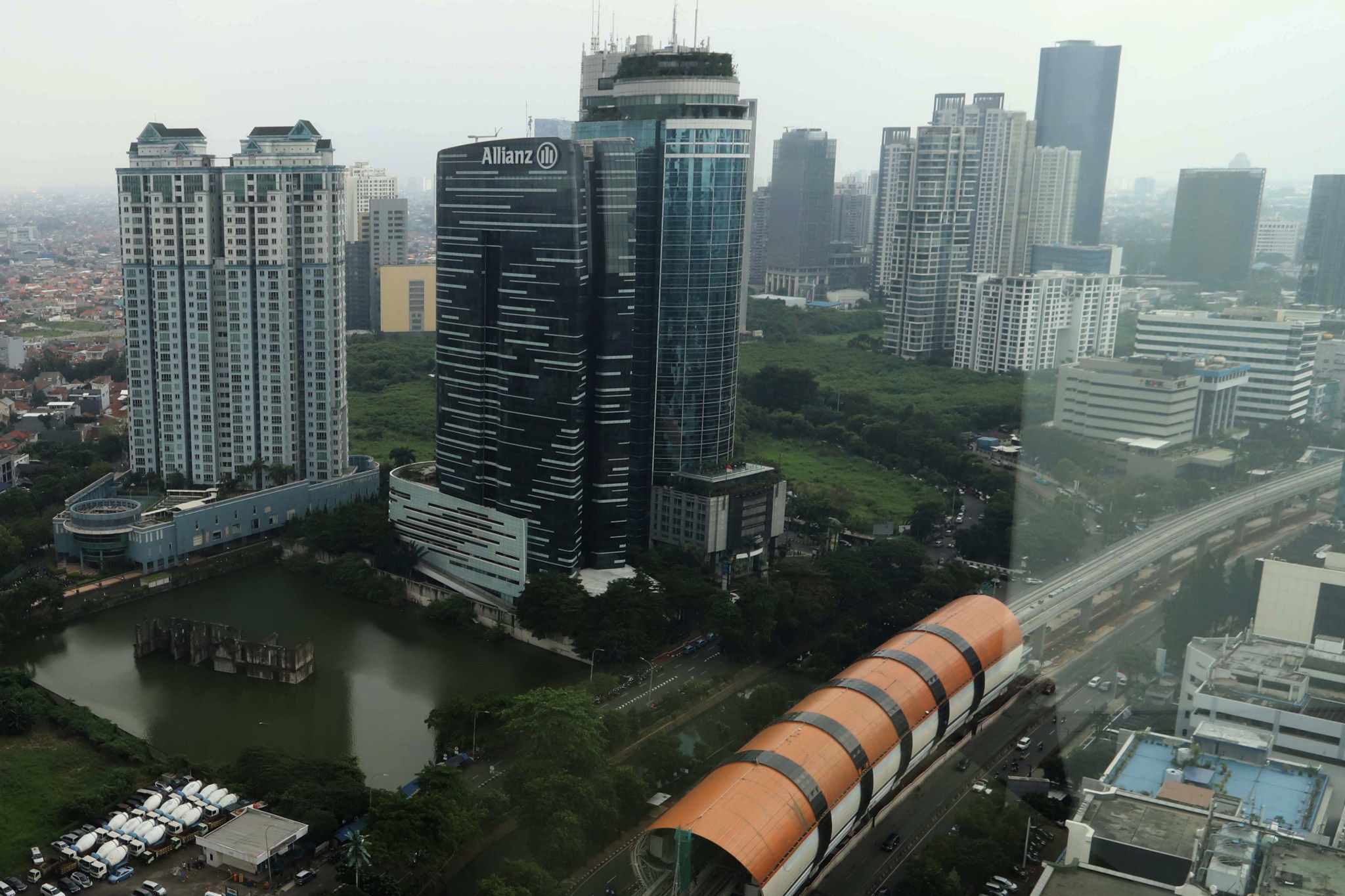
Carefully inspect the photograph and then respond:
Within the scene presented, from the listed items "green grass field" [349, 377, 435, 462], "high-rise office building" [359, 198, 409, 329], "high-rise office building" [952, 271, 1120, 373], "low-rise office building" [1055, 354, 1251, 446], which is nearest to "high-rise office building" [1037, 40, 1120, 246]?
"low-rise office building" [1055, 354, 1251, 446]

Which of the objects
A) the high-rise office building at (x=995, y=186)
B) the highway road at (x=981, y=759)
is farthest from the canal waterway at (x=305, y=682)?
the high-rise office building at (x=995, y=186)

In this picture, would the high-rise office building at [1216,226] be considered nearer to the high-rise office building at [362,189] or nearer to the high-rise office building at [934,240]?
the high-rise office building at [934,240]

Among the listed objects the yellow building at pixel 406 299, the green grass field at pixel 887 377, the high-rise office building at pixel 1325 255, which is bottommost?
the green grass field at pixel 887 377

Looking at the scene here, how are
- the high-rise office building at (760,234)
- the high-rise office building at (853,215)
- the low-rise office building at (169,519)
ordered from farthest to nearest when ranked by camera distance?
the high-rise office building at (853,215) → the high-rise office building at (760,234) → the low-rise office building at (169,519)

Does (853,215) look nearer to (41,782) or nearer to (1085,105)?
(1085,105)

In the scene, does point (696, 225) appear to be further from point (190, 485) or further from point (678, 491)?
point (190, 485)

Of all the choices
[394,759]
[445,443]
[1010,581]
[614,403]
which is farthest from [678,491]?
[394,759]

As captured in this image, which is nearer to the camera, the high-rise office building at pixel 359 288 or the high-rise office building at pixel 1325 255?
the high-rise office building at pixel 1325 255
